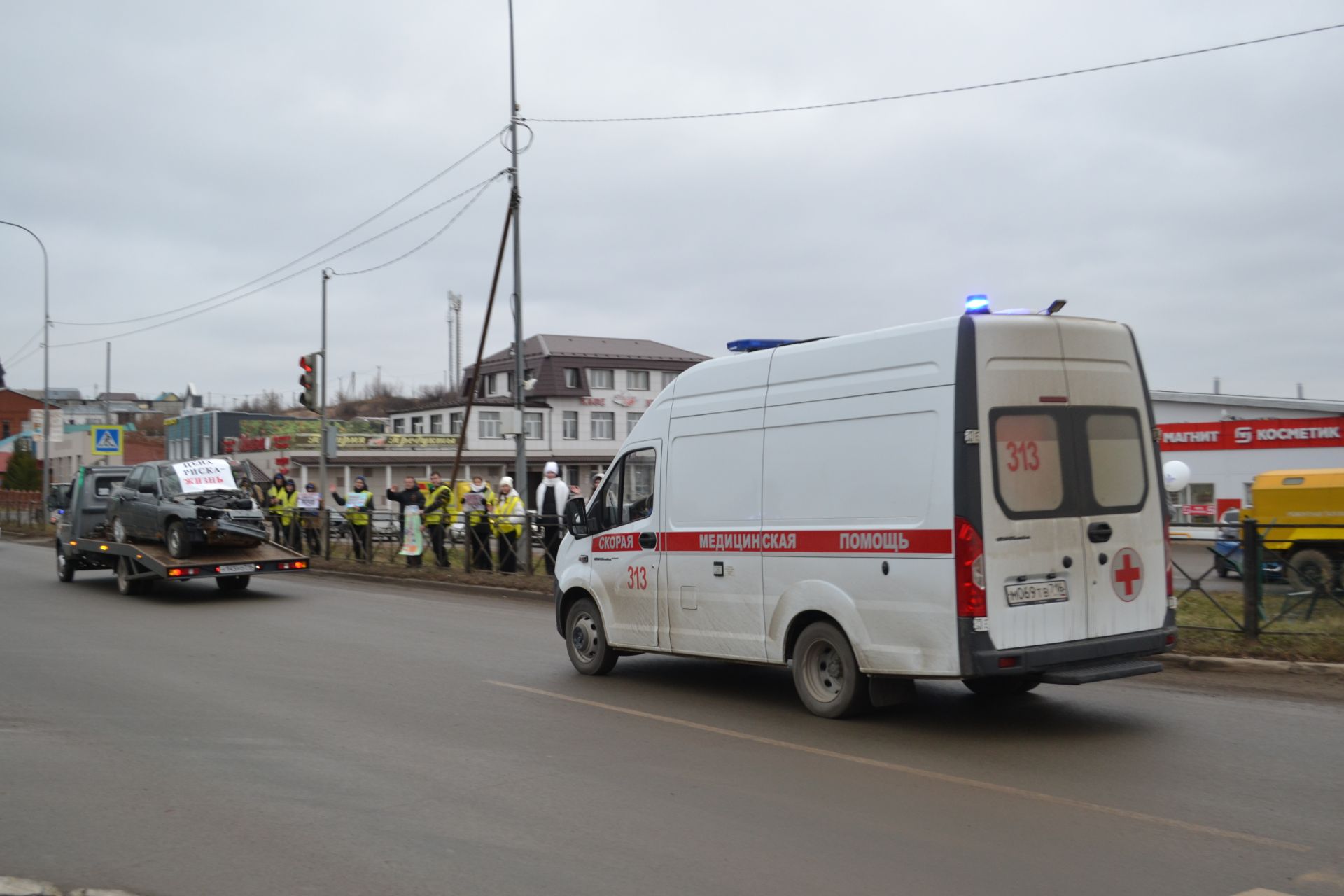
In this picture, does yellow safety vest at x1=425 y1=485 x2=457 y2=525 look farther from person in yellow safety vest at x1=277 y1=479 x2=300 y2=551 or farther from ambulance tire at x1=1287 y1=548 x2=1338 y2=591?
ambulance tire at x1=1287 y1=548 x2=1338 y2=591

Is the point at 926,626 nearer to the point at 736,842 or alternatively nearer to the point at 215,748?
the point at 736,842

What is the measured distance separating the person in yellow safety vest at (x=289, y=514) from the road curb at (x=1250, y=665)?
20323 mm

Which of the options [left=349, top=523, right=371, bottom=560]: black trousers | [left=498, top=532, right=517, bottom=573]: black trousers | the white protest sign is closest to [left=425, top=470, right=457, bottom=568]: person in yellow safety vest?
[left=498, top=532, right=517, bottom=573]: black trousers

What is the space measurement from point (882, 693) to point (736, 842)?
8.69 ft

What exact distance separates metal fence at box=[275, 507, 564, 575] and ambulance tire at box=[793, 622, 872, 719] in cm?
950

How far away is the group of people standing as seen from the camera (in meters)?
18.8

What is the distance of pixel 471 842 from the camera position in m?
5.33

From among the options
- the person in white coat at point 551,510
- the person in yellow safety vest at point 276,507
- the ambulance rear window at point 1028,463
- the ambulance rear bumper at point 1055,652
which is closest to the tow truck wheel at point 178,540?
the person in white coat at point 551,510

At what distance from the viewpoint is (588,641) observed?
33.5ft

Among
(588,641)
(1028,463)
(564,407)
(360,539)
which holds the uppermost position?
(564,407)

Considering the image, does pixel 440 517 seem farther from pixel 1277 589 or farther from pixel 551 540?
pixel 1277 589

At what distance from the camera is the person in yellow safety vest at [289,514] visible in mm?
25500

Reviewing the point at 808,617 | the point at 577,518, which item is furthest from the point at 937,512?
the point at 577,518

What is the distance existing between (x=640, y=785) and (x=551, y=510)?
12.5m
